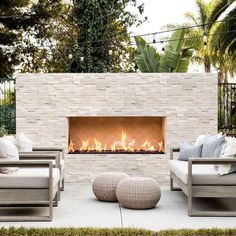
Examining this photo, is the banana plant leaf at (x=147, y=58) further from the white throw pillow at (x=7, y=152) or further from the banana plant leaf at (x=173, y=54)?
the white throw pillow at (x=7, y=152)

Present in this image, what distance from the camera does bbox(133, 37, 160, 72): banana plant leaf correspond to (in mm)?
11859

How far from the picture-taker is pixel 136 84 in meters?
9.95

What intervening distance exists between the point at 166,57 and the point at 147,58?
51 cm

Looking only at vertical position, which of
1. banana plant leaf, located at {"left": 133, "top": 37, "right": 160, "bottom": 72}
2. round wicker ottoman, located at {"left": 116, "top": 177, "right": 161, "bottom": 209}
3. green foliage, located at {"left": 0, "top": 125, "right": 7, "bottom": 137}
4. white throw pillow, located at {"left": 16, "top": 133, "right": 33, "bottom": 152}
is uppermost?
banana plant leaf, located at {"left": 133, "top": 37, "right": 160, "bottom": 72}

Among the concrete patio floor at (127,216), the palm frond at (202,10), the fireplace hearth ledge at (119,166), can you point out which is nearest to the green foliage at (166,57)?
the fireplace hearth ledge at (119,166)

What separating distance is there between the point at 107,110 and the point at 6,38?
8118mm

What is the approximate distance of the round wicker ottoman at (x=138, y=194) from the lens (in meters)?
6.86

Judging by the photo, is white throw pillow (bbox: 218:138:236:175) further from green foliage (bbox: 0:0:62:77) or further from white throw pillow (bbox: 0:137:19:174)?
green foliage (bbox: 0:0:62:77)

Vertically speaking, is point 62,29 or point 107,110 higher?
point 62,29

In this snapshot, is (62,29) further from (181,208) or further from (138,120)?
(181,208)

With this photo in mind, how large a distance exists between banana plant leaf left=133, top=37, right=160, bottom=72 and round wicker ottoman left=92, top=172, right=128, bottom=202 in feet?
→ 15.1

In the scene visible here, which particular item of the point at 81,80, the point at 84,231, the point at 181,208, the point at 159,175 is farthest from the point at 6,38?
the point at 84,231

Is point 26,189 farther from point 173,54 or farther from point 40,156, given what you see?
point 173,54

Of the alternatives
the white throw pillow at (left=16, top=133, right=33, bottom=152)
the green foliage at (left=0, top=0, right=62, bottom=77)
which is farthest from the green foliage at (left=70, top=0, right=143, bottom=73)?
the green foliage at (left=0, top=0, right=62, bottom=77)
